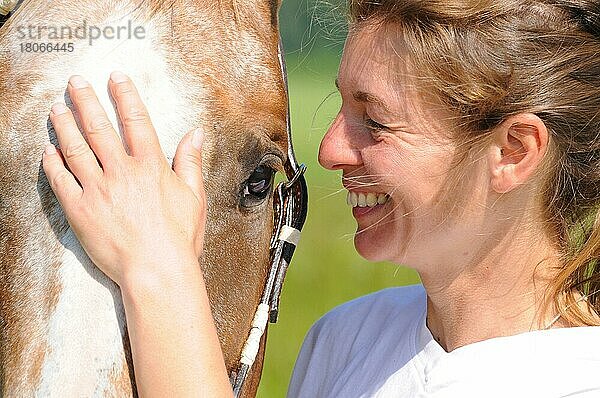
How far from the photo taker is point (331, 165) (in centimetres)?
150

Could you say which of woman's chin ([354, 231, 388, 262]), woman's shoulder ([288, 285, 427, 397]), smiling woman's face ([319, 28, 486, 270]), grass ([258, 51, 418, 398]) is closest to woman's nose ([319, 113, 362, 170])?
smiling woman's face ([319, 28, 486, 270])

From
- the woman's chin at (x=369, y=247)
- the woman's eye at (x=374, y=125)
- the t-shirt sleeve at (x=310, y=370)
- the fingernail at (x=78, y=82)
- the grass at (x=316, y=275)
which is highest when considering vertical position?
the fingernail at (x=78, y=82)

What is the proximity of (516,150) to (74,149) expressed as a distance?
614 millimetres

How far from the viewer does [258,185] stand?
1528mm

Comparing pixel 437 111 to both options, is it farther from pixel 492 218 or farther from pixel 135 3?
pixel 135 3

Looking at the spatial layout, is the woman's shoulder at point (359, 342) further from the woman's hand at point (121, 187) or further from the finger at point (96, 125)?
the finger at point (96, 125)

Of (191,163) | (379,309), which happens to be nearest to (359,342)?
(379,309)

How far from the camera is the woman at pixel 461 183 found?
1294 mm

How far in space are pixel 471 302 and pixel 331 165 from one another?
0.30m

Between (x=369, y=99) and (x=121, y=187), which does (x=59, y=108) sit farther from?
(x=369, y=99)

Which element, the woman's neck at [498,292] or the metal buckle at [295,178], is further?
the metal buckle at [295,178]

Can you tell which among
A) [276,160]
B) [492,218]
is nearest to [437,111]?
[492,218]

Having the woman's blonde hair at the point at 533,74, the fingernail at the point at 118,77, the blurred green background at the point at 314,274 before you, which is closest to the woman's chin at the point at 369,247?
the woman's blonde hair at the point at 533,74

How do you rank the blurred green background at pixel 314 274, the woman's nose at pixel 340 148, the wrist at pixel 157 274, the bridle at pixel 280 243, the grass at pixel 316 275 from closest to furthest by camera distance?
the wrist at pixel 157 274 < the woman's nose at pixel 340 148 < the bridle at pixel 280 243 < the blurred green background at pixel 314 274 < the grass at pixel 316 275
